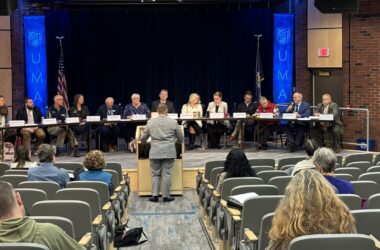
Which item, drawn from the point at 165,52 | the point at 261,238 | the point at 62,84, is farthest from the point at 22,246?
the point at 165,52

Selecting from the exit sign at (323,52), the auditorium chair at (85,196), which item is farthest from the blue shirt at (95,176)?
the exit sign at (323,52)

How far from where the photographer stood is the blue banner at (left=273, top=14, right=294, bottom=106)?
50.4 feet

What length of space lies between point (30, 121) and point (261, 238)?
9249mm

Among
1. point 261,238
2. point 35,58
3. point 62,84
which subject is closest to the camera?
point 261,238

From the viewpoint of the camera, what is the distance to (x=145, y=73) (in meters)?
17.3

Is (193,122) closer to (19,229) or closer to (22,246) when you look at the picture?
(19,229)

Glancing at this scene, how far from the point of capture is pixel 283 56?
1542 cm

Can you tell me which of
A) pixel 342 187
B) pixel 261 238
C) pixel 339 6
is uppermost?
pixel 339 6

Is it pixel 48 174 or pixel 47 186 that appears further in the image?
→ pixel 48 174

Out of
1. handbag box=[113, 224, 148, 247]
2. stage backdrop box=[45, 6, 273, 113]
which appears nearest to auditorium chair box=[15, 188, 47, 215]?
handbag box=[113, 224, 148, 247]

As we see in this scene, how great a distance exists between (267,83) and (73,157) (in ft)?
22.0

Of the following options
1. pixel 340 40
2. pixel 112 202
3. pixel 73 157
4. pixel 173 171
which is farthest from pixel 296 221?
pixel 340 40

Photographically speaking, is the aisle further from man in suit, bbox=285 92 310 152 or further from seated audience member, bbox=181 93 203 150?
man in suit, bbox=285 92 310 152

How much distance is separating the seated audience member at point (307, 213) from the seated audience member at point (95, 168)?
3677 millimetres
